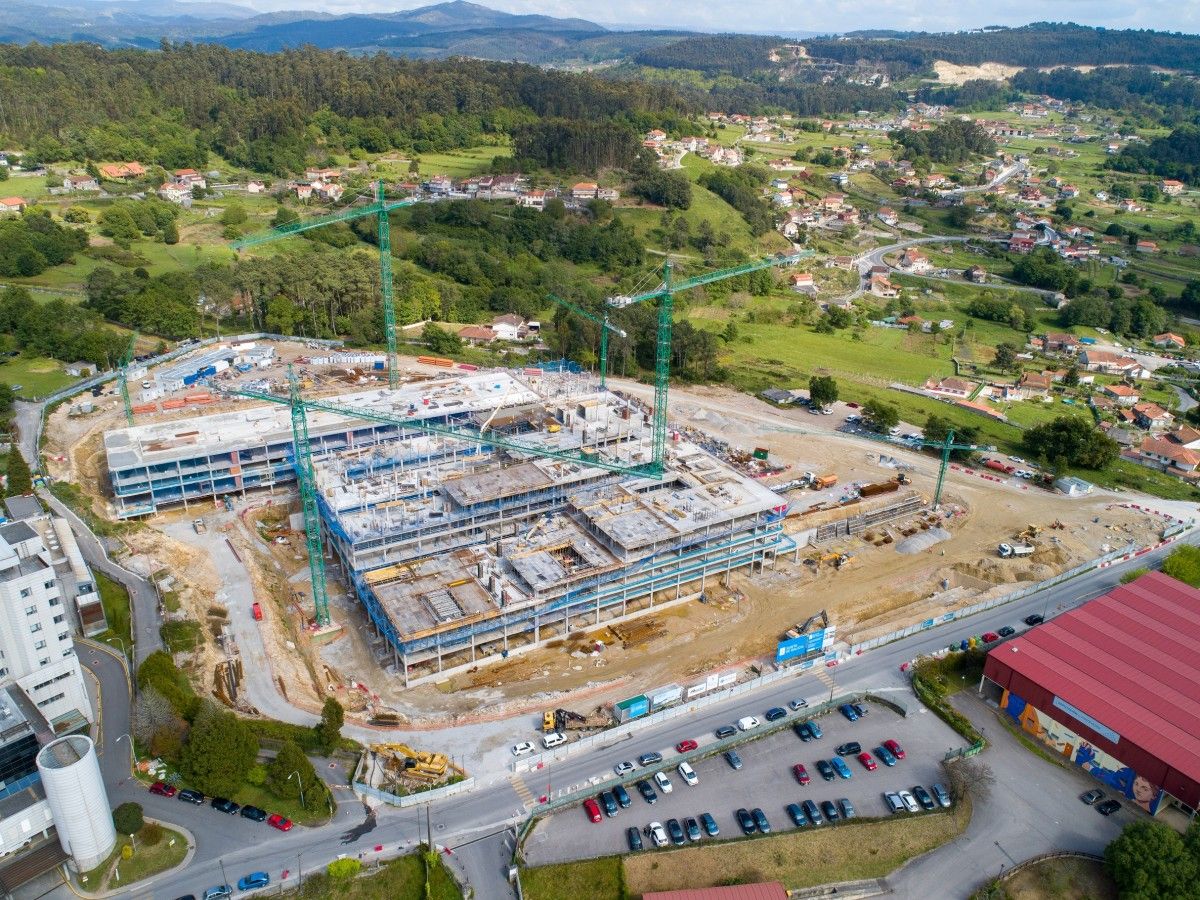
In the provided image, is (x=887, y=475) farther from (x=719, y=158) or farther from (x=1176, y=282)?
(x=719, y=158)

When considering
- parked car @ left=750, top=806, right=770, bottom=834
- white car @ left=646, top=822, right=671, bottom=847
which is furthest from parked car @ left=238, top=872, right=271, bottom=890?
parked car @ left=750, top=806, right=770, bottom=834

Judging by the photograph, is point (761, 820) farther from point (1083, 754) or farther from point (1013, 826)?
point (1083, 754)

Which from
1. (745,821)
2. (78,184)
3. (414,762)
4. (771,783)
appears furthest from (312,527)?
(78,184)

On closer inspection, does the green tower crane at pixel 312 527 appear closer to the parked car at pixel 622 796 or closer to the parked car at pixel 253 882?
the parked car at pixel 253 882

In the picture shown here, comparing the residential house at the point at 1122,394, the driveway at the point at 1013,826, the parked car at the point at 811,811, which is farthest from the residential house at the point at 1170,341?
the parked car at the point at 811,811

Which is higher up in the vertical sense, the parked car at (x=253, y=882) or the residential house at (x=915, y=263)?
the parked car at (x=253, y=882)

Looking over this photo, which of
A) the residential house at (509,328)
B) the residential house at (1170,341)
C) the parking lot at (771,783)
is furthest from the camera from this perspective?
the residential house at (1170,341)
